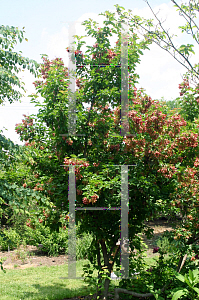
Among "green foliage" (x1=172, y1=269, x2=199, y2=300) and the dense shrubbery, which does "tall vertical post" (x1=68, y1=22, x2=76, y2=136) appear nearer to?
"green foliage" (x1=172, y1=269, x2=199, y2=300)

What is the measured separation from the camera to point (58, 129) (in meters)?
3.83

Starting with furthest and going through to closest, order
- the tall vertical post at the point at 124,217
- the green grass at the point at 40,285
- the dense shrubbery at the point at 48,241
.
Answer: the dense shrubbery at the point at 48,241 < the green grass at the point at 40,285 < the tall vertical post at the point at 124,217

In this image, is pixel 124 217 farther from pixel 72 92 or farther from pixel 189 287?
pixel 72 92

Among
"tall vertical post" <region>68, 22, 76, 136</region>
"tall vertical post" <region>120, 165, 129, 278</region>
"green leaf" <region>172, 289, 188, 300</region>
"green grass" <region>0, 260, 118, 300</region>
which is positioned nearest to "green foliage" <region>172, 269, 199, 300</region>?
"green leaf" <region>172, 289, 188, 300</region>

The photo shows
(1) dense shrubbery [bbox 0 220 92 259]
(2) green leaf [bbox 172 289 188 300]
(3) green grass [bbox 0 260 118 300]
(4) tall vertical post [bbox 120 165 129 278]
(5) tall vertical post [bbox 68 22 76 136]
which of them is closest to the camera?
(2) green leaf [bbox 172 289 188 300]

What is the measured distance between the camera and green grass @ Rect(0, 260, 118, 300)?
4.50 metres

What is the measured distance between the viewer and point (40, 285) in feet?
16.4

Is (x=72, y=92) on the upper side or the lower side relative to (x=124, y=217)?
upper

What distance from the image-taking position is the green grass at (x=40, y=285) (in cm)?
450

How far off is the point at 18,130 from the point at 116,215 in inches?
77.5

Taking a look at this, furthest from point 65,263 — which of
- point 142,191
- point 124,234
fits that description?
point 142,191

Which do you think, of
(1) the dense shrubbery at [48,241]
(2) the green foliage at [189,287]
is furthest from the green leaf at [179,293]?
(1) the dense shrubbery at [48,241]

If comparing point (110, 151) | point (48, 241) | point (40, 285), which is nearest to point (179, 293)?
point (110, 151)

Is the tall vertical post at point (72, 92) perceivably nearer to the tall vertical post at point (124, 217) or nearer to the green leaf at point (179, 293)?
the tall vertical post at point (124, 217)
